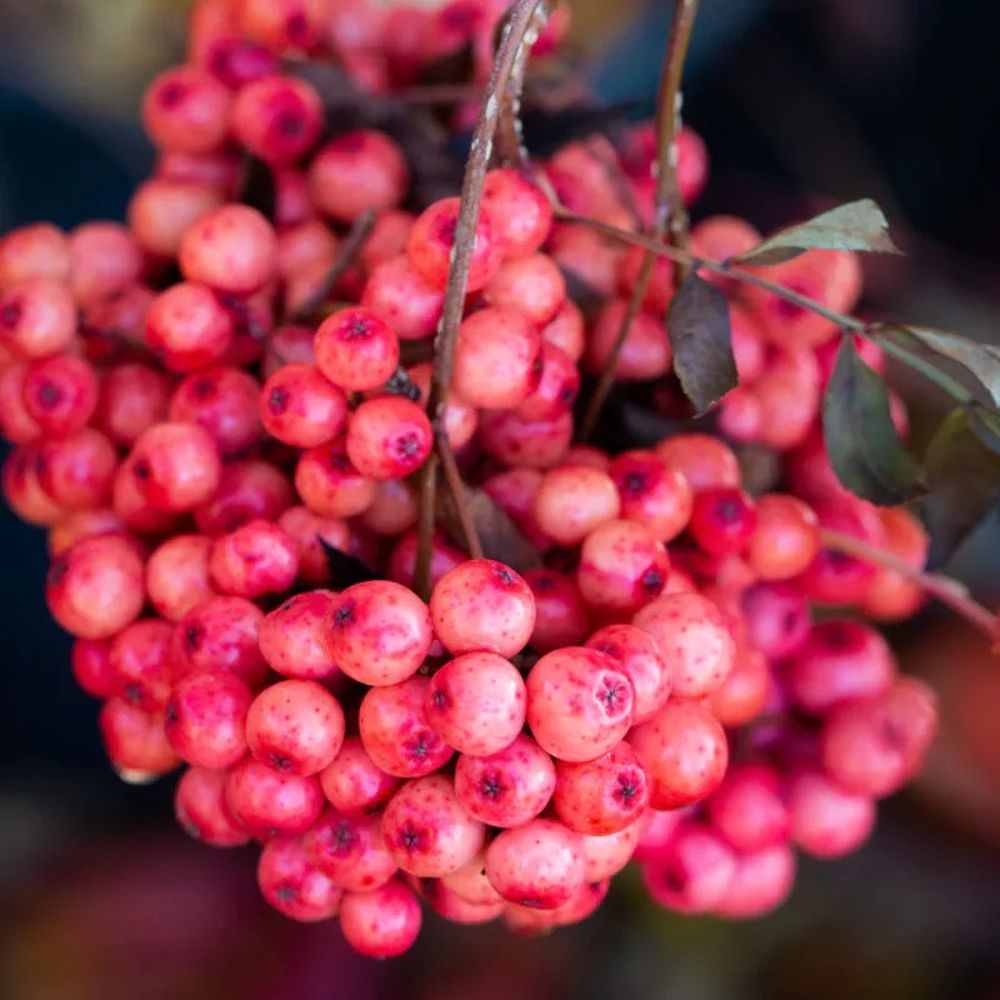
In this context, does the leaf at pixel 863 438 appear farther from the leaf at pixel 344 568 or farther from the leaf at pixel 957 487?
the leaf at pixel 344 568

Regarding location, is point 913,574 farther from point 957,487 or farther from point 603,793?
point 603,793

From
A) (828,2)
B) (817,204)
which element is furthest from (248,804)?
(828,2)

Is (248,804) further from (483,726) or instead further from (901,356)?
(901,356)

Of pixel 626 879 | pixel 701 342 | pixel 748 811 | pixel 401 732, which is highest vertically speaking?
pixel 701 342

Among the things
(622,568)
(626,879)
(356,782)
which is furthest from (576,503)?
(626,879)

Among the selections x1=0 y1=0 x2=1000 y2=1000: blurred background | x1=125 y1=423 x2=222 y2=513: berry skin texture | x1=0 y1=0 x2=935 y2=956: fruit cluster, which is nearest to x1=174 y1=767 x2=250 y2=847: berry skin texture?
x1=0 y1=0 x2=935 y2=956: fruit cluster

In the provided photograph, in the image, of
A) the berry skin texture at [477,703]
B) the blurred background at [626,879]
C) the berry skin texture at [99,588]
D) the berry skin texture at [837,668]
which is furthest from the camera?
the blurred background at [626,879]

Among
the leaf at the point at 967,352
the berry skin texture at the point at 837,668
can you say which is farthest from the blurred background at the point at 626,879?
the leaf at the point at 967,352
